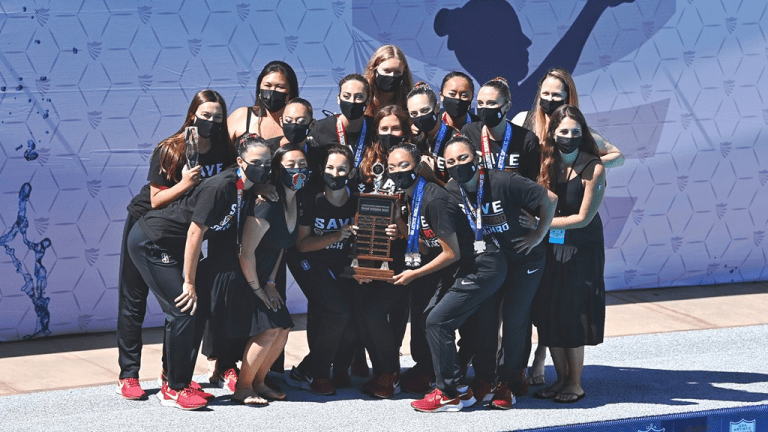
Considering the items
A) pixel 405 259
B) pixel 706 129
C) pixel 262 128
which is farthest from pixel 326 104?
pixel 706 129

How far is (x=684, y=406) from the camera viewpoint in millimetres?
6359

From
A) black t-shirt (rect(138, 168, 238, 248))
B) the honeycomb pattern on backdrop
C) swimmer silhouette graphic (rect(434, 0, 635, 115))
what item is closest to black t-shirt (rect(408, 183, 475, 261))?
black t-shirt (rect(138, 168, 238, 248))

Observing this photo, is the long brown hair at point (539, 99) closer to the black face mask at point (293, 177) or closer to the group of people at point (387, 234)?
the group of people at point (387, 234)

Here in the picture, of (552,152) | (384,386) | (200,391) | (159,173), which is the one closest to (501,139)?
(552,152)

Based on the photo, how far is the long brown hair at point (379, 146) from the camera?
632 centimetres

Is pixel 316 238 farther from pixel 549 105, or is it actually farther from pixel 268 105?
pixel 549 105

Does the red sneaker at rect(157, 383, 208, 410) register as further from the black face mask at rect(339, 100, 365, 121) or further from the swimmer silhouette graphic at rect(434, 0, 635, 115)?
the swimmer silhouette graphic at rect(434, 0, 635, 115)

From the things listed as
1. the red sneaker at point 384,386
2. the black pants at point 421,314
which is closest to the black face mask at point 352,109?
the black pants at point 421,314

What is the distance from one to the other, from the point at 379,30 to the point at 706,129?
2850 mm

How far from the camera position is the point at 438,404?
6.18 metres

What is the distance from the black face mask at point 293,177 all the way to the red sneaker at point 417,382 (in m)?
1.32

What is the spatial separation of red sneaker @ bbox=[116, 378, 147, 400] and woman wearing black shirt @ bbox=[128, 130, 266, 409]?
19cm

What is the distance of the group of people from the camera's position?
610 cm

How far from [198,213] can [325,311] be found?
96 cm
